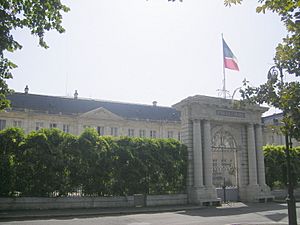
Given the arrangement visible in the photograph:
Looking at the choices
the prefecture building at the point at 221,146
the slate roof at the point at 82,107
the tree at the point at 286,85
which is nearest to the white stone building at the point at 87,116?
the slate roof at the point at 82,107

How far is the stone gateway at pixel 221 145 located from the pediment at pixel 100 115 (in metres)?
33.9

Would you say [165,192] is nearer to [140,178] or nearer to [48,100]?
[140,178]

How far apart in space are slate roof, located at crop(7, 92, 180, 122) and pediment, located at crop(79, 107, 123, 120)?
7.28 ft

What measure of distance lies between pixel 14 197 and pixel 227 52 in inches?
731

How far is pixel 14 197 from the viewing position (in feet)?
57.2

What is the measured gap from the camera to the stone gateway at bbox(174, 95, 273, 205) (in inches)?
872

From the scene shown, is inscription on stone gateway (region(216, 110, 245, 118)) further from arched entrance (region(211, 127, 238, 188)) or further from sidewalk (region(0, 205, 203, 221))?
sidewalk (region(0, 205, 203, 221))

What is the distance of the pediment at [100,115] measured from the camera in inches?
2207

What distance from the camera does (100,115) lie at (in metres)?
57.2

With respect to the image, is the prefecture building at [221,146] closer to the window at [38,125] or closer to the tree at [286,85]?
the tree at [286,85]

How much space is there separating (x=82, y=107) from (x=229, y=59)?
37963mm

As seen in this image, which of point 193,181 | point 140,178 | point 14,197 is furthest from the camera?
point 193,181

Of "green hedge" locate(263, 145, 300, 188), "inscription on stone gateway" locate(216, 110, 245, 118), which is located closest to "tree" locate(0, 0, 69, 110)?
"inscription on stone gateway" locate(216, 110, 245, 118)

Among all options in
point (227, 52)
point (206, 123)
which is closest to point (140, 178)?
point (206, 123)
